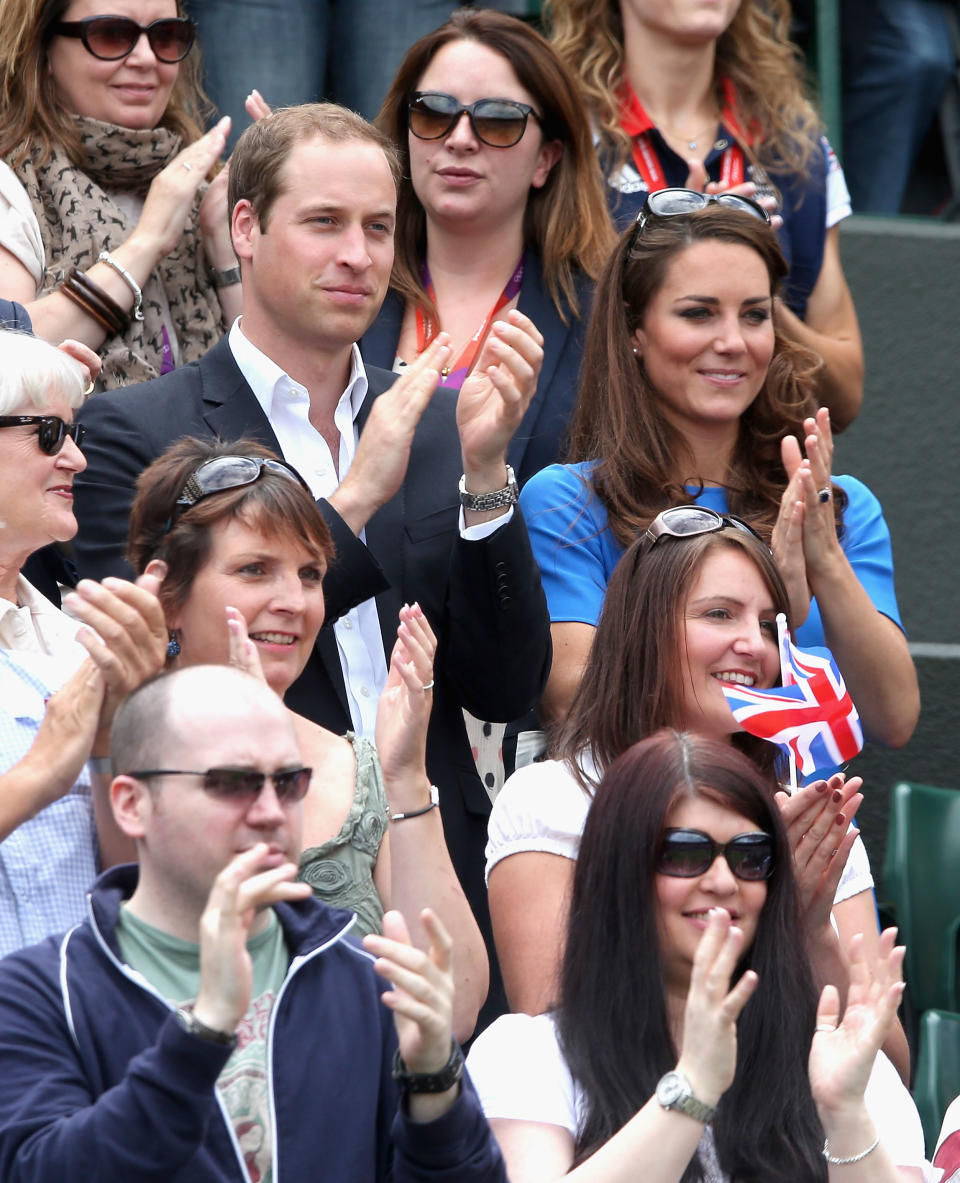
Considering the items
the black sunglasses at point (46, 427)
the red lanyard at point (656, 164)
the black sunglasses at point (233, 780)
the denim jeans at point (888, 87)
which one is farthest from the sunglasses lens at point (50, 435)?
the denim jeans at point (888, 87)

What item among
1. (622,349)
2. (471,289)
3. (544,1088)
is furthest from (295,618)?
(471,289)

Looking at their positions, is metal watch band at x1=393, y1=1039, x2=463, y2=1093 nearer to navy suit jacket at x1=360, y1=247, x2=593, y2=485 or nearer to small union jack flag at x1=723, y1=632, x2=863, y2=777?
small union jack flag at x1=723, y1=632, x2=863, y2=777

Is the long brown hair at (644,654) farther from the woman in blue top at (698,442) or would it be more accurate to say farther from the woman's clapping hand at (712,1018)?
the woman's clapping hand at (712,1018)

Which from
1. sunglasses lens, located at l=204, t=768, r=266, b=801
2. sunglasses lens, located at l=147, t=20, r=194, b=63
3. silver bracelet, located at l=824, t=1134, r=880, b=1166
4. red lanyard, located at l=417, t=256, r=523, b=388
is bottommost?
silver bracelet, located at l=824, t=1134, r=880, b=1166

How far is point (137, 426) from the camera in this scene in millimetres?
3662

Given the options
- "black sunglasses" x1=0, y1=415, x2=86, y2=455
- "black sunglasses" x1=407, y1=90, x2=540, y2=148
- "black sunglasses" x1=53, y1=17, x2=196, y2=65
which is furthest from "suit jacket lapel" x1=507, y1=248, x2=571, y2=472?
"black sunglasses" x1=0, y1=415, x2=86, y2=455

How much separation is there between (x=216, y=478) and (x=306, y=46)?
2396mm

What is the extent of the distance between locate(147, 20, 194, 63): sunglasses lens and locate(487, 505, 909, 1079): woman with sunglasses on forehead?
1617mm

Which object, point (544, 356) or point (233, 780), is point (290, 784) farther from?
point (544, 356)

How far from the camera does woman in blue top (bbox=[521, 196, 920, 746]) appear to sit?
3842 mm

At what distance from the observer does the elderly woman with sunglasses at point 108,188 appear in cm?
416

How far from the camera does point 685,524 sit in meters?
3.52

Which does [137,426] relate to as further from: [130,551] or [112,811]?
[112,811]

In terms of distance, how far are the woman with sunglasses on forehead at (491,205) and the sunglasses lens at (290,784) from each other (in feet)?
6.10
